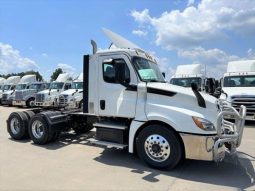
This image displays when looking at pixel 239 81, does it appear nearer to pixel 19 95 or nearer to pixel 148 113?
pixel 148 113

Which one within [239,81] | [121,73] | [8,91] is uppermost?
[239,81]

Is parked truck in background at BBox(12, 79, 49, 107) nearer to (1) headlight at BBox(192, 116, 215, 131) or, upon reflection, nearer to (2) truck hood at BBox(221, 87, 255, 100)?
(2) truck hood at BBox(221, 87, 255, 100)

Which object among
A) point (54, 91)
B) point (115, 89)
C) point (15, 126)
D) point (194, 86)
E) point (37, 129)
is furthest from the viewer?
point (54, 91)


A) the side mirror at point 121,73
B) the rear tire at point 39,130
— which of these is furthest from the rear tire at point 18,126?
the side mirror at point 121,73

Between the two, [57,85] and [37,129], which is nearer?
[37,129]

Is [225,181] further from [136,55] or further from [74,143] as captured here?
[74,143]

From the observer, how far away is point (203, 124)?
5512 mm

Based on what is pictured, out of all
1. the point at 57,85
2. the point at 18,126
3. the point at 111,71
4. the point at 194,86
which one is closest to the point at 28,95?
the point at 57,85

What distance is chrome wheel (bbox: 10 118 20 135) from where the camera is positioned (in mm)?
8883

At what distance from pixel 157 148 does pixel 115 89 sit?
66.1 inches

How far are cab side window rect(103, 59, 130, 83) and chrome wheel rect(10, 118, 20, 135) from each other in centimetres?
374

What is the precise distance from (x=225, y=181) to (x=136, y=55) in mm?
3313

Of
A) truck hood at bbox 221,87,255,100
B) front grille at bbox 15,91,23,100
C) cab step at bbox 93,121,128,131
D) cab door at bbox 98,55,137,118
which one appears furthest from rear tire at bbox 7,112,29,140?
front grille at bbox 15,91,23,100

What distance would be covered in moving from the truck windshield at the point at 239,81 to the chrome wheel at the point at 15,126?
1031cm
